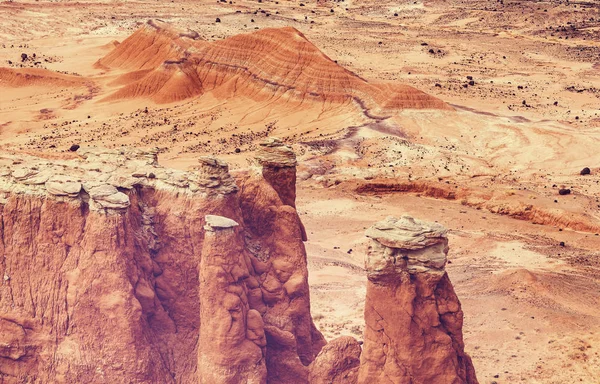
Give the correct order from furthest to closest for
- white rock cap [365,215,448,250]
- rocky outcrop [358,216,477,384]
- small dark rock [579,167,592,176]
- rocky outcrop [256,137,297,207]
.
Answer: small dark rock [579,167,592,176]
rocky outcrop [256,137,297,207]
rocky outcrop [358,216,477,384]
white rock cap [365,215,448,250]

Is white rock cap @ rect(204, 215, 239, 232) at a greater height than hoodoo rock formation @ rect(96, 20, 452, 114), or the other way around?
white rock cap @ rect(204, 215, 239, 232)

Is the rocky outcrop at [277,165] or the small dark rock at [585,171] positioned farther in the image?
the small dark rock at [585,171]

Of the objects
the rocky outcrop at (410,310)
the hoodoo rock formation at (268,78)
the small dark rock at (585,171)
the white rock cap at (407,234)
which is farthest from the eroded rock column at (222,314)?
the hoodoo rock formation at (268,78)

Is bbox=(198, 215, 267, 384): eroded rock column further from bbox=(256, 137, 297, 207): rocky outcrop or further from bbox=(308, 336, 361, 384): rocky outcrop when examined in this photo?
bbox=(256, 137, 297, 207): rocky outcrop

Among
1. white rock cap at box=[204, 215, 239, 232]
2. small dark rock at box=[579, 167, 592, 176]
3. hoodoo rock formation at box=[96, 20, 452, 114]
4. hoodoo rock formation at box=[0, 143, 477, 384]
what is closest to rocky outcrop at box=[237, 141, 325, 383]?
hoodoo rock formation at box=[0, 143, 477, 384]

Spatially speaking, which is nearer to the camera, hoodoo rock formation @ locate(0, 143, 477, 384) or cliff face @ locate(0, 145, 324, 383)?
hoodoo rock formation @ locate(0, 143, 477, 384)

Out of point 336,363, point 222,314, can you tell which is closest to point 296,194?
point 336,363

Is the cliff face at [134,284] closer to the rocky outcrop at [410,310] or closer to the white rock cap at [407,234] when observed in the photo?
the rocky outcrop at [410,310]
